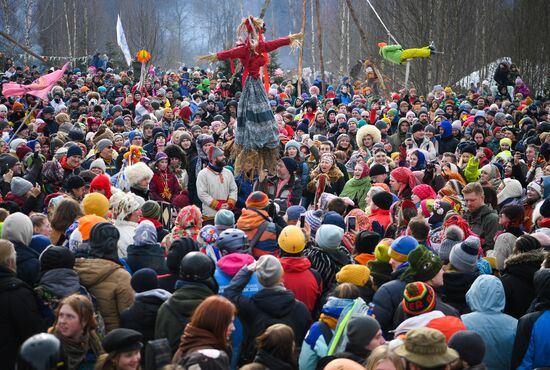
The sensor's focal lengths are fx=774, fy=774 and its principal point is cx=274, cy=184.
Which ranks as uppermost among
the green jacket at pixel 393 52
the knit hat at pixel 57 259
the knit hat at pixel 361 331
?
the green jacket at pixel 393 52

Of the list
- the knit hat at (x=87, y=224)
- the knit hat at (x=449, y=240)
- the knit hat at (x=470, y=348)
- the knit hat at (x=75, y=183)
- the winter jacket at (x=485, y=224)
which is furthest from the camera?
the knit hat at (x=75, y=183)

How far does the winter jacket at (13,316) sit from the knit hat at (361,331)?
2.33m

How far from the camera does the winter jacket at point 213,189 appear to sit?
10.1 metres

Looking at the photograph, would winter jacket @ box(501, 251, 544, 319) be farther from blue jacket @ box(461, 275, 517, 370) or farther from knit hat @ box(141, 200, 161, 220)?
knit hat @ box(141, 200, 161, 220)

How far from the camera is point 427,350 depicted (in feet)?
14.1

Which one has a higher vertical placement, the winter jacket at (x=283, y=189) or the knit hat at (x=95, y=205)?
the knit hat at (x=95, y=205)

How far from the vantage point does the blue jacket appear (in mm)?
5605

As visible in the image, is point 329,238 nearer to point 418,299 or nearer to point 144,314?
point 418,299

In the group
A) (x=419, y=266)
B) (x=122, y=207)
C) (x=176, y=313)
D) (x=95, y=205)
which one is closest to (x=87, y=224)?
(x=95, y=205)

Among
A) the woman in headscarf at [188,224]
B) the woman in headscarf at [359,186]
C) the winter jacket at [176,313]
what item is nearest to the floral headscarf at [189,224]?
the woman in headscarf at [188,224]

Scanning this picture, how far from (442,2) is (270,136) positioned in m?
19.3

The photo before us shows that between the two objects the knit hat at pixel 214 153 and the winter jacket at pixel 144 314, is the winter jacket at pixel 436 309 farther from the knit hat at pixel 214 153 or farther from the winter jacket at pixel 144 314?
the knit hat at pixel 214 153

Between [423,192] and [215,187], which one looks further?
[215,187]

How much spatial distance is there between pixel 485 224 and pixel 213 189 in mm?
3542
